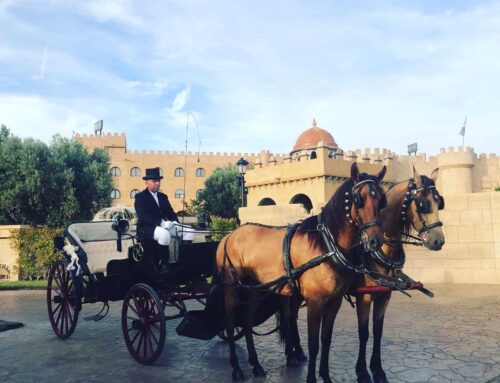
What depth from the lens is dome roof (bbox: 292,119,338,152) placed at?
4225cm

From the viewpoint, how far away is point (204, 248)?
21.9 ft

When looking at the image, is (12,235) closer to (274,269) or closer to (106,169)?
(106,169)

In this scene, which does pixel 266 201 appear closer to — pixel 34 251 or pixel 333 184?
pixel 333 184

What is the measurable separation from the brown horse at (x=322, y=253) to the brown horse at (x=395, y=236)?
53 cm

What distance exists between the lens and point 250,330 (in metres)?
5.69

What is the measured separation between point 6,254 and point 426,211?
74.5 feet

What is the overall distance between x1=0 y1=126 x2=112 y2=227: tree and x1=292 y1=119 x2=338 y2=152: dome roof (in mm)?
21374

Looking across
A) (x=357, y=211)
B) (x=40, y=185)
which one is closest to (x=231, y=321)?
(x=357, y=211)

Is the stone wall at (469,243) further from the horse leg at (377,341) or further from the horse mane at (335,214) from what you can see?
the horse mane at (335,214)

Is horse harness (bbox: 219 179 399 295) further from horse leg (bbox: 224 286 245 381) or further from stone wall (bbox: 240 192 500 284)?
stone wall (bbox: 240 192 500 284)

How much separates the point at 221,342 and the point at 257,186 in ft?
111

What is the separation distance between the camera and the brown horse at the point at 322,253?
4.63m

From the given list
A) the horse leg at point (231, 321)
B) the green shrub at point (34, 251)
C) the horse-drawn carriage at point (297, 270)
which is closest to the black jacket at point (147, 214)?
the horse-drawn carriage at point (297, 270)

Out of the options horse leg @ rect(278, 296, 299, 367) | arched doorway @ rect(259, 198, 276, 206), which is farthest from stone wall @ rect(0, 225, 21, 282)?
arched doorway @ rect(259, 198, 276, 206)
